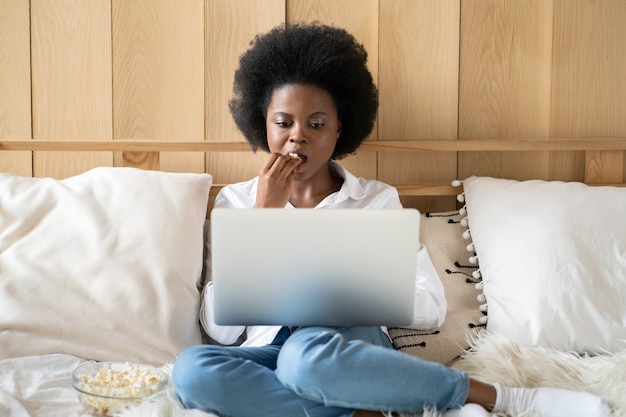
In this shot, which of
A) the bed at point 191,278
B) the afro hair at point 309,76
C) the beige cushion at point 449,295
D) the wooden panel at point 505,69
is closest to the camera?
the bed at point 191,278

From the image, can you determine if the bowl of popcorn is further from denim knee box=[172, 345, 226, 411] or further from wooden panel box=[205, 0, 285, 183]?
wooden panel box=[205, 0, 285, 183]

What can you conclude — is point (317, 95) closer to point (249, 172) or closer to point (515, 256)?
point (249, 172)

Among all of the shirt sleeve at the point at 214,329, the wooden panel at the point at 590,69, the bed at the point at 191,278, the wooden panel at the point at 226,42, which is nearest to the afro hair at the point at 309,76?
the wooden panel at the point at 226,42

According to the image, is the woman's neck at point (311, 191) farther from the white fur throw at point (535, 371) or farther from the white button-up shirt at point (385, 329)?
the white fur throw at point (535, 371)

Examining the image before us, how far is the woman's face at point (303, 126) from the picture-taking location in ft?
5.73

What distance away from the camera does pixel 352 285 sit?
1.25m

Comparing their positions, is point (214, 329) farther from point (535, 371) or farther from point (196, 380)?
point (535, 371)

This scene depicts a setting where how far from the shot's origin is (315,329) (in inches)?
52.9

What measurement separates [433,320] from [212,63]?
977mm

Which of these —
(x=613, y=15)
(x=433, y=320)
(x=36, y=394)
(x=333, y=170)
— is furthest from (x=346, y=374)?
(x=613, y=15)

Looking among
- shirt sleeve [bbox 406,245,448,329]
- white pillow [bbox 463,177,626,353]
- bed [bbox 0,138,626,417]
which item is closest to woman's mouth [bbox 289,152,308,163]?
bed [bbox 0,138,626,417]

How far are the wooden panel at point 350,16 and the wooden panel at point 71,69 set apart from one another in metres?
0.55

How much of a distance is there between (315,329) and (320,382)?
117 millimetres

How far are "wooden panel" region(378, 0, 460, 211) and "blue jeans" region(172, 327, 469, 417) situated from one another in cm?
88
